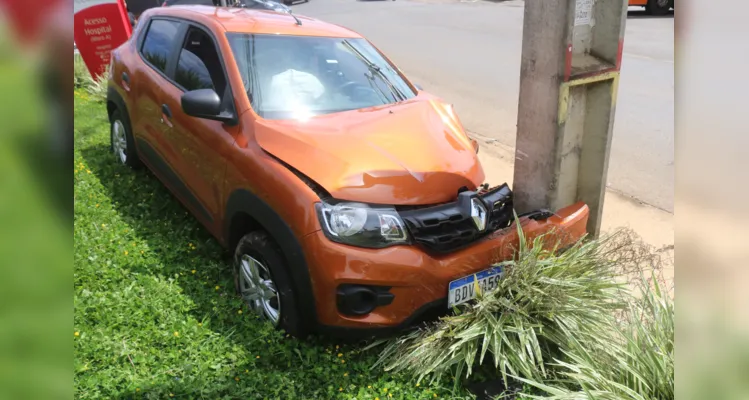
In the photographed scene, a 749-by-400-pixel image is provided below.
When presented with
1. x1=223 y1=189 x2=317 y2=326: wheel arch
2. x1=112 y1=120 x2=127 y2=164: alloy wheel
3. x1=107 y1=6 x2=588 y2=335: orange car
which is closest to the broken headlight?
x1=107 y1=6 x2=588 y2=335: orange car

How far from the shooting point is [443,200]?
305 cm

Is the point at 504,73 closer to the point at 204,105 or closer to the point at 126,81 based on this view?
the point at 126,81

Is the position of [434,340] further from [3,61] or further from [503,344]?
[3,61]

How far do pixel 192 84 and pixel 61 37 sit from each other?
346 cm

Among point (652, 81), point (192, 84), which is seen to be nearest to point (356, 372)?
point (192, 84)

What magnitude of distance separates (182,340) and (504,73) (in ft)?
29.4

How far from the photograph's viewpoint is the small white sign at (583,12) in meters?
3.48

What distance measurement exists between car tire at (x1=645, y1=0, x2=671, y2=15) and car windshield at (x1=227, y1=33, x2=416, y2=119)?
1572 cm

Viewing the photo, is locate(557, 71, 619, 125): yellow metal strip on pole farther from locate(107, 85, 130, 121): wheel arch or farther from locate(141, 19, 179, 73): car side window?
locate(107, 85, 130, 121): wheel arch

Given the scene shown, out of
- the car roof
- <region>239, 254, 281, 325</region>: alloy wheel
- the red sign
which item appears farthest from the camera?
the red sign

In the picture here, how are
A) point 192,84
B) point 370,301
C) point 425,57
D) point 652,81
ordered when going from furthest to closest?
1. point 425,57
2. point 652,81
3. point 192,84
4. point 370,301

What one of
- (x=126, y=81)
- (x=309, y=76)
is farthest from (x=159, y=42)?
(x=309, y=76)

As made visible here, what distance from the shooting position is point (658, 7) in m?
16.9

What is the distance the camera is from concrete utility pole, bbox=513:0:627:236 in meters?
3.36
